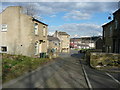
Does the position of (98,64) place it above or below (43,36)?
below

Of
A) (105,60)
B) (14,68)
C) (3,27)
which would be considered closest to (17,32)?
(3,27)

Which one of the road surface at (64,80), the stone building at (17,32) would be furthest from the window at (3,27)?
the road surface at (64,80)

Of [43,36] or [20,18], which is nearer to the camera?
[20,18]

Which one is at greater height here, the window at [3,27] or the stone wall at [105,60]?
the window at [3,27]

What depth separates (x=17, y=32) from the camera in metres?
20.7

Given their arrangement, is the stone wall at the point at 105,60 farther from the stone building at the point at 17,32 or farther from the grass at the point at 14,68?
the stone building at the point at 17,32

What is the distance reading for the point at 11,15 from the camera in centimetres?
2067

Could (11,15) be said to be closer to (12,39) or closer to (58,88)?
(12,39)

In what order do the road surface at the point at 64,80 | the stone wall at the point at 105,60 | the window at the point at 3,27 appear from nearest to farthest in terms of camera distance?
the road surface at the point at 64,80 < the stone wall at the point at 105,60 < the window at the point at 3,27

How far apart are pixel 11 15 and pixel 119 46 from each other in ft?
53.2

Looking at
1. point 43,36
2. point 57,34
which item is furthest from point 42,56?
point 57,34

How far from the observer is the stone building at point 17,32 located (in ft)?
66.9

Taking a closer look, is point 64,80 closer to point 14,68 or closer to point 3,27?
point 14,68

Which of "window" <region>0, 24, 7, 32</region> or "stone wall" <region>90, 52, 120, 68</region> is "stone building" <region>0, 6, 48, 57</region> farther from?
"stone wall" <region>90, 52, 120, 68</region>
